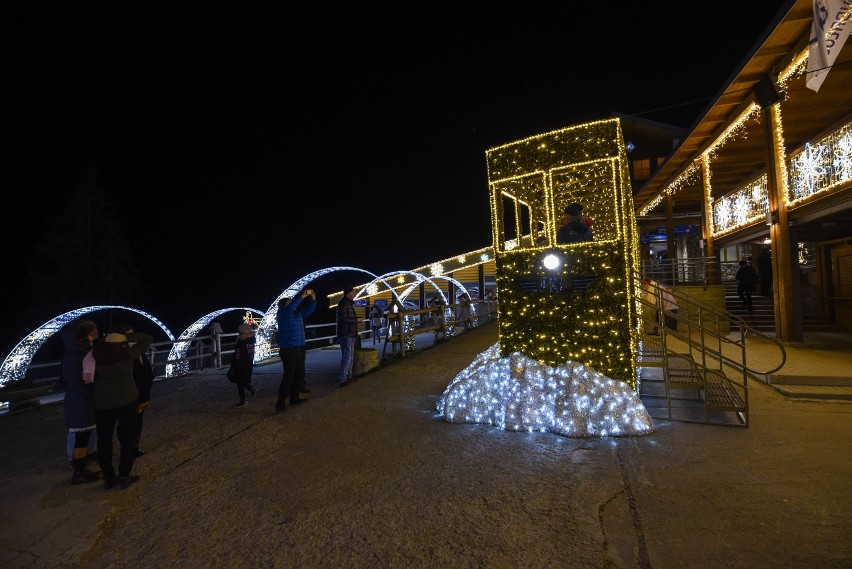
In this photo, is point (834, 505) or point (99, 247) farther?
point (99, 247)

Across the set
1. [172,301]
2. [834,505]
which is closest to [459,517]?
[834,505]

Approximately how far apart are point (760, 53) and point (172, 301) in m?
67.6

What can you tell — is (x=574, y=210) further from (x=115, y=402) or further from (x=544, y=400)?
(x=115, y=402)

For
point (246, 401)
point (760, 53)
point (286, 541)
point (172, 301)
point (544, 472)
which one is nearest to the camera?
point (286, 541)

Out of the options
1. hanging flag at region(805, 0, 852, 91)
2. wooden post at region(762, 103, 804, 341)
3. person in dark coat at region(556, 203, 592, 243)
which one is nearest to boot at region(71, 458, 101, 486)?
person in dark coat at region(556, 203, 592, 243)

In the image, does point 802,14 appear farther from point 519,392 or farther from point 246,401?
point 246,401

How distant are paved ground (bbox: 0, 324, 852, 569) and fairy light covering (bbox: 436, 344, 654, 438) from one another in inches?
6.7

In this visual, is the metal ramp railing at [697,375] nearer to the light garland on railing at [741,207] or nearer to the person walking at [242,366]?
the person walking at [242,366]

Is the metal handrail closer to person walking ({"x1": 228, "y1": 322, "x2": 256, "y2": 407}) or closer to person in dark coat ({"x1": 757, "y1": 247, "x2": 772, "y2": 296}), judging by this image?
person in dark coat ({"x1": 757, "y1": 247, "x2": 772, "y2": 296})

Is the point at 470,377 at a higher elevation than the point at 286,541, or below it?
higher

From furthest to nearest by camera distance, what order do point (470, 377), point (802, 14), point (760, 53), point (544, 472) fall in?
point (760, 53) < point (802, 14) < point (470, 377) < point (544, 472)

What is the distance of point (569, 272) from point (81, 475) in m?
5.56

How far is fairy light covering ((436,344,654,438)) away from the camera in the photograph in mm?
4918

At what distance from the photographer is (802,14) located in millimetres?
7648
